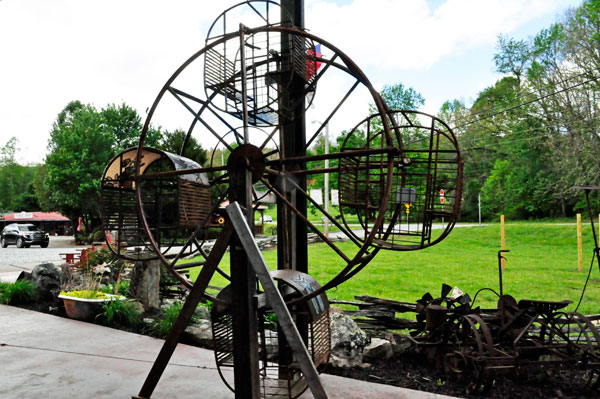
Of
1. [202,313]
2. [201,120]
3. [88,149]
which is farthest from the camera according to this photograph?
[88,149]

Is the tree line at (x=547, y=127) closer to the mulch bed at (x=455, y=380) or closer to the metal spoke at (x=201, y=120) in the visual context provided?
the metal spoke at (x=201, y=120)

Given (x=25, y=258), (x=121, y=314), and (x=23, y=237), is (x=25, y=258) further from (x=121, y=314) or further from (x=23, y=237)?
(x=121, y=314)

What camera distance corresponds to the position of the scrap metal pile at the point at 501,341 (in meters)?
2.79

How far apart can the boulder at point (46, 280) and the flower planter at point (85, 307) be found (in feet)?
3.18

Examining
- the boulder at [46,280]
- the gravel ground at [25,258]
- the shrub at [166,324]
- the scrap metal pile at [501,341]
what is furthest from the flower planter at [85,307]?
the gravel ground at [25,258]

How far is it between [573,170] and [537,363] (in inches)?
136

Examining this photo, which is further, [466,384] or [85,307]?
[85,307]

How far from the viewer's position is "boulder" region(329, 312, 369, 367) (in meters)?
3.33

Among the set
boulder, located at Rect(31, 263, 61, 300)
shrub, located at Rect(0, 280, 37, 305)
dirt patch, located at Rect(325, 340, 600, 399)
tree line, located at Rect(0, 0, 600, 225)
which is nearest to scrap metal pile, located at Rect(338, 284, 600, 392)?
dirt patch, located at Rect(325, 340, 600, 399)

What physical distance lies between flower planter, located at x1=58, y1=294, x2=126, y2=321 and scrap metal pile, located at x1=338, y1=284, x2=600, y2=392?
351 cm

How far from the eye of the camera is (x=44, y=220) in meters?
35.1

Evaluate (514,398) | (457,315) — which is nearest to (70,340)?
(457,315)

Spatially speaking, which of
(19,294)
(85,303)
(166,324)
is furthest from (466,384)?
(19,294)

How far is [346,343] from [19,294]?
4.94 m
